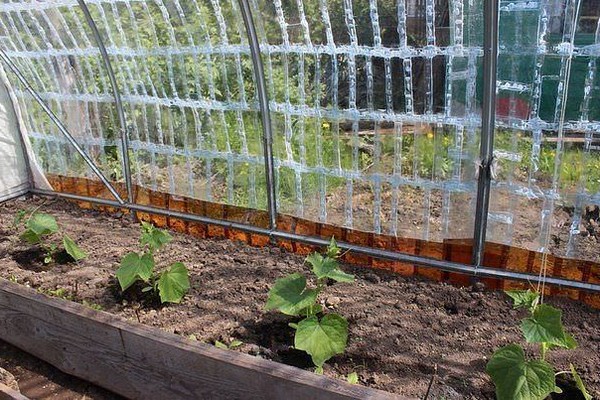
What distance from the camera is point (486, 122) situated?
7.62ft

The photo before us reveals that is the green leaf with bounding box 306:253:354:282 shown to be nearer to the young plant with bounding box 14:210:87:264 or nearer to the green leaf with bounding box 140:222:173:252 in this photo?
the green leaf with bounding box 140:222:173:252

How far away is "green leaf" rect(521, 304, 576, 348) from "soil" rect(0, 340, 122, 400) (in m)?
1.81

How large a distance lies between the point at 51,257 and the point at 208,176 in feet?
3.54

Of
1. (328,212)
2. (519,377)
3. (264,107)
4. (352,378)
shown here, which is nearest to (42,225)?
(264,107)

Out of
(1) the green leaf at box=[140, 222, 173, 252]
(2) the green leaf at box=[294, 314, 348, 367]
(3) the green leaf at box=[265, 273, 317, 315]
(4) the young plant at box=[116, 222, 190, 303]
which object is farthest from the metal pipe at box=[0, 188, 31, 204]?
(2) the green leaf at box=[294, 314, 348, 367]

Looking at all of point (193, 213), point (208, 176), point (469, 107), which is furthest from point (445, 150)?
point (193, 213)

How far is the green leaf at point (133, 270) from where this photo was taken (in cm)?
263

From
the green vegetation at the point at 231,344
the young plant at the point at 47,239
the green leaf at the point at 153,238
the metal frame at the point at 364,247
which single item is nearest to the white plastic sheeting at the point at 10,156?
the metal frame at the point at 364,247

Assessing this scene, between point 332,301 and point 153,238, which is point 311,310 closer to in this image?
point 332,301

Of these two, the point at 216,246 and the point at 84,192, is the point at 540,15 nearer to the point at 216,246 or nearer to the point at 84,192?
the point at 216,246

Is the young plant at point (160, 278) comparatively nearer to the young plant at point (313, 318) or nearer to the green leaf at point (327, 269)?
the young plant at point (313, 318)

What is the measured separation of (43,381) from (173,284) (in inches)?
31.0

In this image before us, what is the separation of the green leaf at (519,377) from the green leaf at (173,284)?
1494mm

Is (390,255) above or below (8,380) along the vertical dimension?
above
